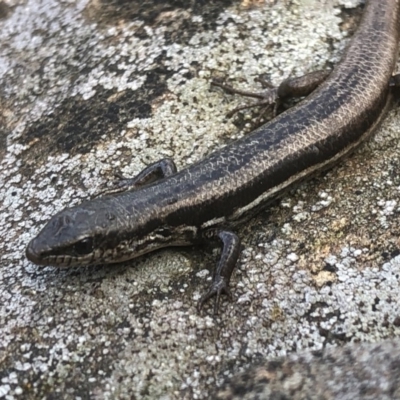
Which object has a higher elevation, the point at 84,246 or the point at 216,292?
the point at 84,246

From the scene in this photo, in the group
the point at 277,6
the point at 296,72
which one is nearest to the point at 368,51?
the point at 296,72

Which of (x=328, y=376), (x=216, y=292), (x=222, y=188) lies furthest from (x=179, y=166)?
(x=328, y=376)

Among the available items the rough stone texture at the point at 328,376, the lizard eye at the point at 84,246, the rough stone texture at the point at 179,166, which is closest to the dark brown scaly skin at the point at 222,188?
the lizard eye at the point at 84,246

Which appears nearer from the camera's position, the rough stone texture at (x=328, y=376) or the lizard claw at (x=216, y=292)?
the rough stone texture at (x=328, y=376)

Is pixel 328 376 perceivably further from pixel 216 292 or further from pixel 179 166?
pixel 179 166

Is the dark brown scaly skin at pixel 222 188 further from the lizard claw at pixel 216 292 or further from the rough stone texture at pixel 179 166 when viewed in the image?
the rough stone texture at pixel 179 166

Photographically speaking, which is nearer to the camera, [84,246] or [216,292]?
[216,292]

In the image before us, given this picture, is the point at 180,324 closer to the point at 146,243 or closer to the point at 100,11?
the point at 146,243
